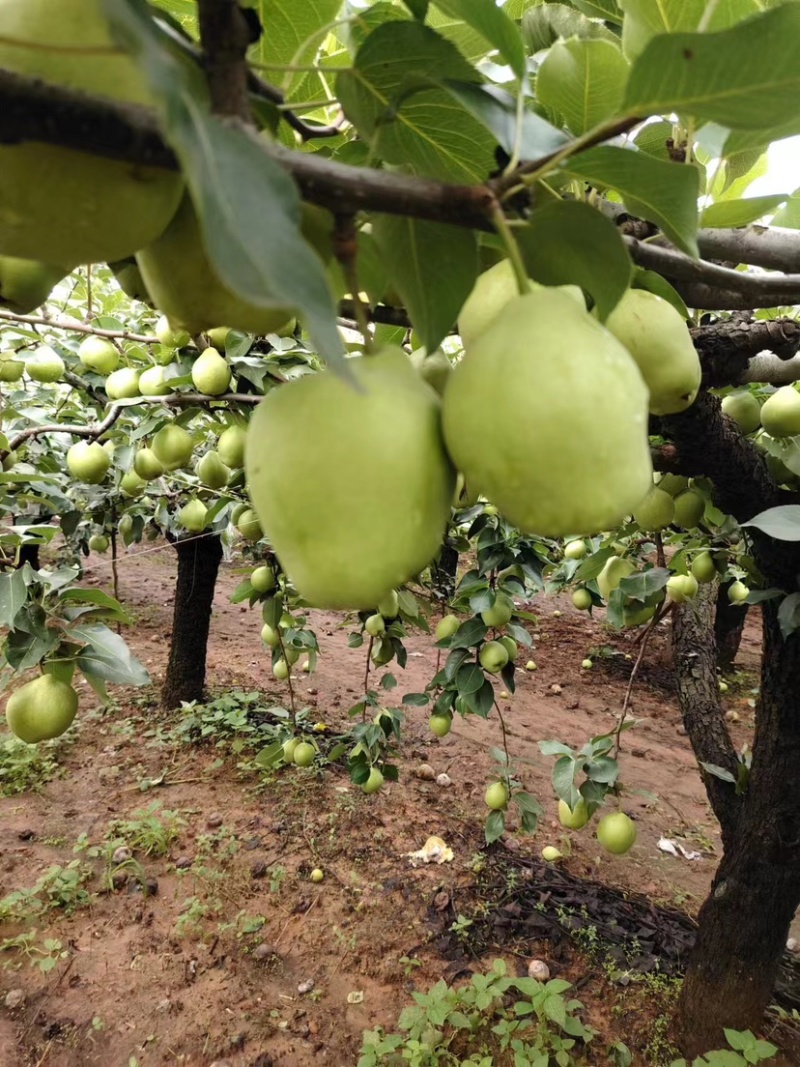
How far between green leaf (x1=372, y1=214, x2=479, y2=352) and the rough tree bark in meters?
1.18

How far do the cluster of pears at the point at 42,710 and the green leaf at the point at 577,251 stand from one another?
127 centimetres

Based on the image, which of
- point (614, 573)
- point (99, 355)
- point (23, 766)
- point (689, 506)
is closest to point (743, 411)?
point (689, 506)

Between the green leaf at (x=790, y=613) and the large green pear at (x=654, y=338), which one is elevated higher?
the large green pear at (x=654, y=338)

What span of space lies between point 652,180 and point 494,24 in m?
0.17

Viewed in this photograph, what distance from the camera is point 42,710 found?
1.40m

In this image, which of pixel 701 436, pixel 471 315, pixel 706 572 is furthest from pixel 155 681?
pixel 471 315

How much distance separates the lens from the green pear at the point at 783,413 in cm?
130

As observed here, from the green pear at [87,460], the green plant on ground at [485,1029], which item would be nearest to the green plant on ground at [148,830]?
the green plant on ground at [485,1029]

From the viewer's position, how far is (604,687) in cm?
607

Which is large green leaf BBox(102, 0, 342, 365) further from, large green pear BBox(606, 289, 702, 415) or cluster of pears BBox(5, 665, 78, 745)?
cluster of pears BBox(5, 665, 78, 745)

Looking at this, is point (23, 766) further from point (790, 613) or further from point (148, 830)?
point (790, 613)

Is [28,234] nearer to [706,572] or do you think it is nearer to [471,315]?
[471,315]

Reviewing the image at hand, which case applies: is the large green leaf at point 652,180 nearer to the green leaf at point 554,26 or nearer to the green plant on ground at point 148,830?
the green leaf at point 554,26

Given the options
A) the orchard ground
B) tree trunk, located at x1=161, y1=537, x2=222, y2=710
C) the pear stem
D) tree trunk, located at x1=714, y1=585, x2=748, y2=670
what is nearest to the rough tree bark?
the orchard ground
